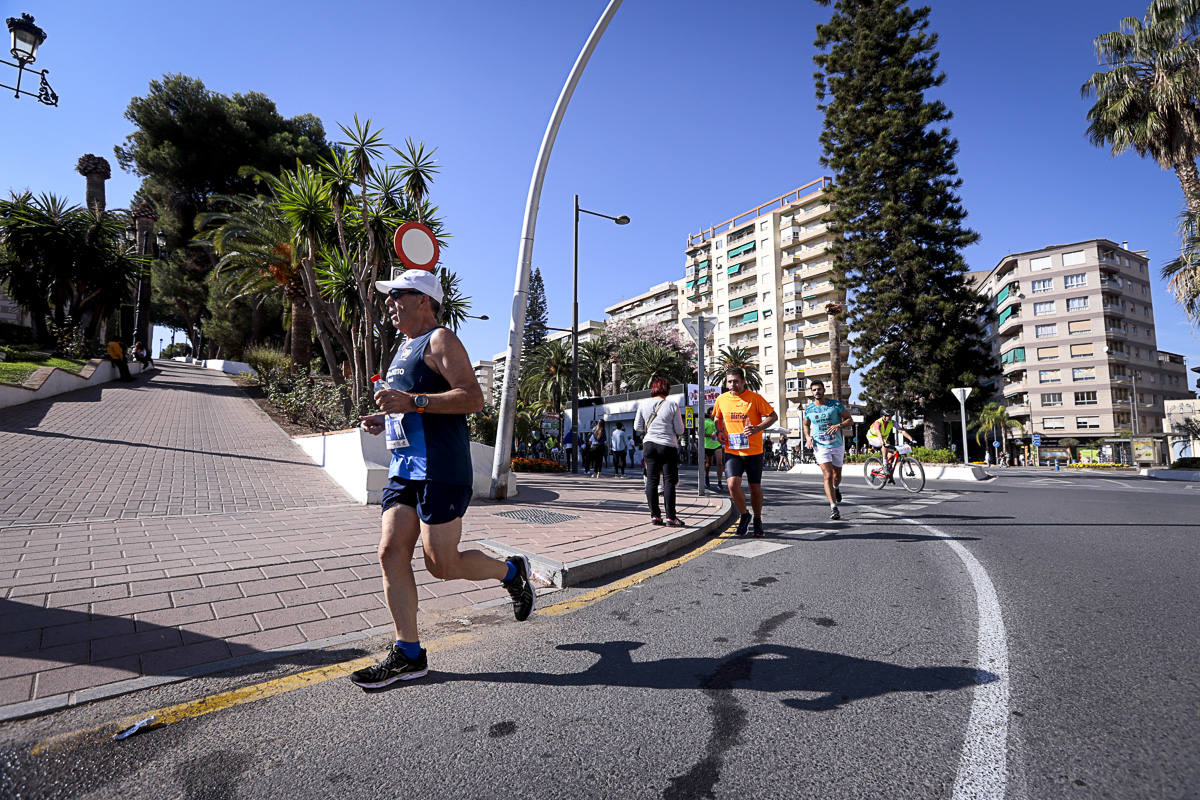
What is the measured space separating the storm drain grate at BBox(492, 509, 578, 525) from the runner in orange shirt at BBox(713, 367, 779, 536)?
200cm

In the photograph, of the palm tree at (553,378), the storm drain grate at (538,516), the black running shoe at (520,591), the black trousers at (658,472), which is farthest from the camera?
the palm tree at (553,378)

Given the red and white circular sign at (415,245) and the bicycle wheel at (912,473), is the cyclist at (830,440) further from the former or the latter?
the bicycle wheel at (912,473)

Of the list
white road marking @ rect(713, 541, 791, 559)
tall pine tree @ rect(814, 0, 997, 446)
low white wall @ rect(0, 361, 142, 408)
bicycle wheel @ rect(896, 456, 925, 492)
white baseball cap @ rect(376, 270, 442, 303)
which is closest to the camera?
white baseball cap @ rect(376, 270, 442, 303)

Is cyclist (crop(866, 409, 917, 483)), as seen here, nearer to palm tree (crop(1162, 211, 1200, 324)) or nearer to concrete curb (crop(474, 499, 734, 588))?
concrete curb (crop(474, 499, 734, 588))

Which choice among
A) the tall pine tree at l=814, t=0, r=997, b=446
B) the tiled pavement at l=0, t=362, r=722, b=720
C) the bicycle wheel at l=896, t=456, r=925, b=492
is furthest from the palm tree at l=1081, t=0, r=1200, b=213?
the tiled pavement at l=0, t=362, r=722, b=720

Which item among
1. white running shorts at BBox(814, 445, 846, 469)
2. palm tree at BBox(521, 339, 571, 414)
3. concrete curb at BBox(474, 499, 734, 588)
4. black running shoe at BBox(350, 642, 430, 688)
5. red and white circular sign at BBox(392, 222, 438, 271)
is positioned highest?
palm tree at BBox(521, 339, 571, 414)

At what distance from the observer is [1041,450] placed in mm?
58125

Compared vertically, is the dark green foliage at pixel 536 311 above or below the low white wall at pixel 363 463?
above

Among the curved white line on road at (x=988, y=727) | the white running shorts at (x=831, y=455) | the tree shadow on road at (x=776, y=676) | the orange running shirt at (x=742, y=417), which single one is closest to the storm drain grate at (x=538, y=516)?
the orange running shirt at (x=742, y=417)

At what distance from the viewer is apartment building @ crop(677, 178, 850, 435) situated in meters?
62.0

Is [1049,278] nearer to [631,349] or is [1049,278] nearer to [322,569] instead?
[631,349]

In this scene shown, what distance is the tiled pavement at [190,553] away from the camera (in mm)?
2879

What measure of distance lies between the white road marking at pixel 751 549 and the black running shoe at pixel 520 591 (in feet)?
8.52

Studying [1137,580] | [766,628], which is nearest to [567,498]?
[766,628]
